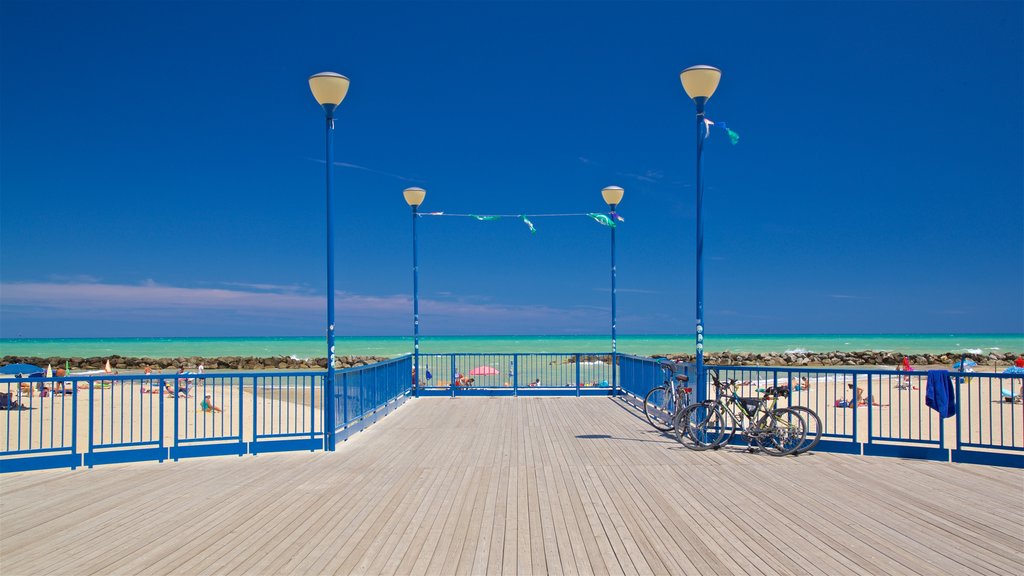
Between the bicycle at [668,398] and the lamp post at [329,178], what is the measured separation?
193 inches

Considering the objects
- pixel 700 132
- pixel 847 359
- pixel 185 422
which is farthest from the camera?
pixel 847 359

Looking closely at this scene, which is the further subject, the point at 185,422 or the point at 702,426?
the point at 185,422

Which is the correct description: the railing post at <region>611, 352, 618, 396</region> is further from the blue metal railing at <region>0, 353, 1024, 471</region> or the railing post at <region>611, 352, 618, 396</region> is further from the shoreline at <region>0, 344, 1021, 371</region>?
the shoreline at <region>0, 344, 1021, 371</region>

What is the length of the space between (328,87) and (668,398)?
23.2 ft

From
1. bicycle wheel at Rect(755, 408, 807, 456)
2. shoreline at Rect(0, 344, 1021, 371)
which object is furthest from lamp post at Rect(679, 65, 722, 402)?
shoreline at Rect(0, 344, 1021, 371)

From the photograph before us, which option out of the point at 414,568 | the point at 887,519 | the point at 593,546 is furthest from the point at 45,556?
the point at 887,519

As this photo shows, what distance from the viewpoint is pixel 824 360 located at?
4794cm

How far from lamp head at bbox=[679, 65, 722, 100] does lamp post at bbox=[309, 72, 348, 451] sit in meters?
4.80

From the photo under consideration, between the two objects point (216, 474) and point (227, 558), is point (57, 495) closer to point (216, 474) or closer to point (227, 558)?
point (216, 474)

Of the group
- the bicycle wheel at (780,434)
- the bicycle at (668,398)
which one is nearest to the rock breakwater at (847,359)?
the bicycle at (668,398)

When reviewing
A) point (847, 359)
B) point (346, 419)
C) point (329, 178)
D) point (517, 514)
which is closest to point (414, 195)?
point (329, 178)

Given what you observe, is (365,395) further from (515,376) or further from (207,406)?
(515,376)

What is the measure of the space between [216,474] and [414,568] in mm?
4285

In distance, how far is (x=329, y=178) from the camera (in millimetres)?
10422
